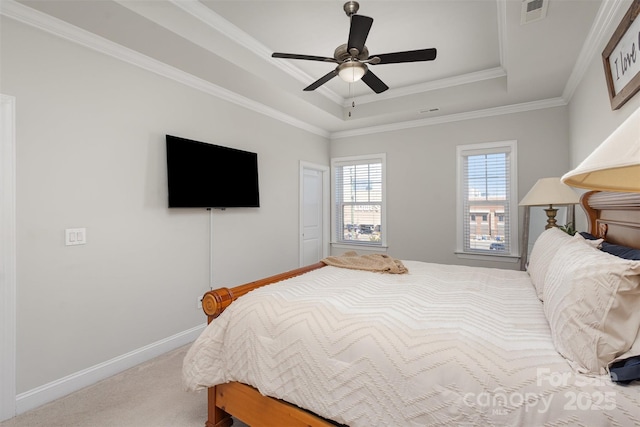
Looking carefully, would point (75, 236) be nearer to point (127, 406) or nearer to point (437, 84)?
point (127, 406)

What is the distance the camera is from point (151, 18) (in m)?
2.14

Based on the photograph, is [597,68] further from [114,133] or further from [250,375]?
[114,133]

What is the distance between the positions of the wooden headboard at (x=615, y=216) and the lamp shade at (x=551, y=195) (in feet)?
1.09

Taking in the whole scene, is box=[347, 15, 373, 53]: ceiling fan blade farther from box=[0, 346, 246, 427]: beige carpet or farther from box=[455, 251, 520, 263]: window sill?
box=[455, 251, 520, 263]: window sill

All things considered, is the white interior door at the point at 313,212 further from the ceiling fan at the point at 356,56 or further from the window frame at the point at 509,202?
the ceiling fan at the point at 356,56

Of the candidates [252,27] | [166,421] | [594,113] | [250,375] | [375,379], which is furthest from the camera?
[252,27]

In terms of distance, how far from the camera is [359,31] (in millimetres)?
1852

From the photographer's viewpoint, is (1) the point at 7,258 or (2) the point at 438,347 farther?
(1) the point at 7,258

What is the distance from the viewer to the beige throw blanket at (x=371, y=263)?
248 cm

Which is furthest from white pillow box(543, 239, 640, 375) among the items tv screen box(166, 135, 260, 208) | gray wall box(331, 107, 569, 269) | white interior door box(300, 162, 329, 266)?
white interior door box(300, 162, 329, 266)

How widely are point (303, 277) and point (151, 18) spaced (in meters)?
2.14

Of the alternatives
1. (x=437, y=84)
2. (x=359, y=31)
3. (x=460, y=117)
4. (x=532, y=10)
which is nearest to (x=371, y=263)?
(x=359, y=31)

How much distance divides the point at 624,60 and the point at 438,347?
205cm

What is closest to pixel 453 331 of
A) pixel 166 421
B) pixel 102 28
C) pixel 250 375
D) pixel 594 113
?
pixel 250 375
